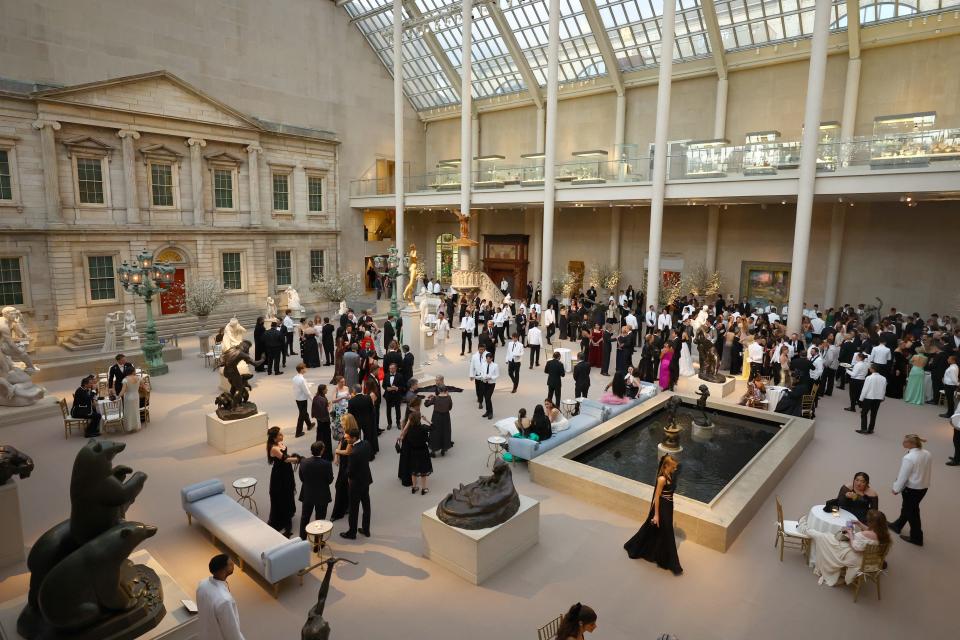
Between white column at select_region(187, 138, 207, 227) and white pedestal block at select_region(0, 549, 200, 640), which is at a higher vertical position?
white column at select_region(187, 138, 207, 227)

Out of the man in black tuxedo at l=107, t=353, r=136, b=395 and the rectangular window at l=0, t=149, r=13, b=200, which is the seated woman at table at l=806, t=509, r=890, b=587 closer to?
the man in black tuxedo at l=107, t=353, r=136, b=395

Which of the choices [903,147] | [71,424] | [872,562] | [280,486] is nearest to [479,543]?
[280,486]

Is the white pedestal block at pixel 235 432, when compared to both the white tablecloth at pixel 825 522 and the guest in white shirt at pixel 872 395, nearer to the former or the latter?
the white tablecloth at pixel 825 522

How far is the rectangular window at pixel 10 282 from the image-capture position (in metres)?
18.2

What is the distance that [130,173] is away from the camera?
20172 mm

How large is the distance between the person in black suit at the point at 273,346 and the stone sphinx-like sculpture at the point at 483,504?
31.9 feet

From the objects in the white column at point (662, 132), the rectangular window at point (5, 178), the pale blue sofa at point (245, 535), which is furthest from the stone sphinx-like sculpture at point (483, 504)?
the rectangular window at point (5, 178)

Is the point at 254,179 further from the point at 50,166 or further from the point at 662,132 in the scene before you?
the point at 662,132

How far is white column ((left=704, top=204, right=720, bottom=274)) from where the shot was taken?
75.6ft

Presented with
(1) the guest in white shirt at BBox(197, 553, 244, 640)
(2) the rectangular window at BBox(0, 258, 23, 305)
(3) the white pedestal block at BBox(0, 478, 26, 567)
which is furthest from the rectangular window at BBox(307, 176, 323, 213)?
(1) the guest in white shirt at BBox(197, 553, 244, 640)

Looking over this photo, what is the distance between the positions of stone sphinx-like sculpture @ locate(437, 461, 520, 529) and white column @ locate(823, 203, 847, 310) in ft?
62.7

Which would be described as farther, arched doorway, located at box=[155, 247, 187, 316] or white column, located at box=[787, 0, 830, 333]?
arched doorway, located at box=[155, 247, 187, 316]

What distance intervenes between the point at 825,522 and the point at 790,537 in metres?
0.54

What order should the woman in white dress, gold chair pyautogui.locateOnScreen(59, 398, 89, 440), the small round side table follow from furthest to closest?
the woman in white dress, gold chair pyautogui.locateOnScreen(59, 398, 89, 440), the small round side table
